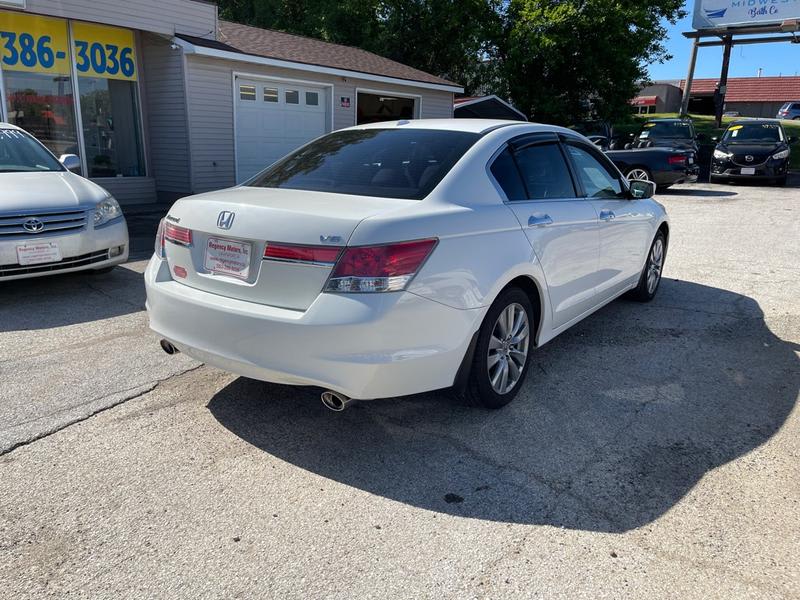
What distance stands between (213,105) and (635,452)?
11080mm

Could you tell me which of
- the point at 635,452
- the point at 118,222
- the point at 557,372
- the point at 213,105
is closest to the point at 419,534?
the point at 635,452

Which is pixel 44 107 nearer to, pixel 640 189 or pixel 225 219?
pixel 225 219

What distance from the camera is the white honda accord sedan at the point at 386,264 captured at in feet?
9.55

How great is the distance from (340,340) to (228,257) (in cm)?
80

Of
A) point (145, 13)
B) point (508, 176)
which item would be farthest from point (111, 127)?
point (508, 176)

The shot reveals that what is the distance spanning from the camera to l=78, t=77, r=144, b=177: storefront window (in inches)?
452

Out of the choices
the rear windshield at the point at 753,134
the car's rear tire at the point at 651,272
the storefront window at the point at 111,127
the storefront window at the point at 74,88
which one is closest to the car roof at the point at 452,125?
the car's rear tire at the point at 651,272

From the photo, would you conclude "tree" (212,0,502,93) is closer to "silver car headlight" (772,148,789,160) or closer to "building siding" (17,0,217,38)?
"silver car headlight" (772,148,789,160)

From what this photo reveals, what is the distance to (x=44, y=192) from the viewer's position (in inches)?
231

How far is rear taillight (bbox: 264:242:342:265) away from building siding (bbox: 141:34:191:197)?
9.84m

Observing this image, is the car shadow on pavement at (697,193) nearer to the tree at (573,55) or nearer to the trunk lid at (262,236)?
the tree at (573,55)

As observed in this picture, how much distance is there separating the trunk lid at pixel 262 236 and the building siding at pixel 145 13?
347 inches

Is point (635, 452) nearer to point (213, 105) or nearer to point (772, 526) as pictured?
point (772, 526)

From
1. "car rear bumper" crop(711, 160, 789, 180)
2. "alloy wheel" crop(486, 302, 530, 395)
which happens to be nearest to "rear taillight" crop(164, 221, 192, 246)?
"alloy wheel" crop(486, 302, 530, 395)
